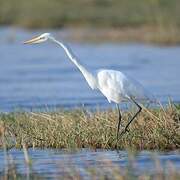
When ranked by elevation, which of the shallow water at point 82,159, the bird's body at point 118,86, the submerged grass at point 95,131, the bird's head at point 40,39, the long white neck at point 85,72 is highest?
the bird's head at point 40,39

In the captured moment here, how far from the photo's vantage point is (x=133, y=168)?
7336 millimetres

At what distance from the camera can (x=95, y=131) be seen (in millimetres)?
10586

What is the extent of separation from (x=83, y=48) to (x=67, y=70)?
470 centimetres

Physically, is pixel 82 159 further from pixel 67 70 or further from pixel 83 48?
pixel 83 48

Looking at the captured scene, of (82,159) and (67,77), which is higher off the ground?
(67,77)

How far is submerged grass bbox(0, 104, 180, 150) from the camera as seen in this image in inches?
406

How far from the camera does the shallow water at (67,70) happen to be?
17.3 meters

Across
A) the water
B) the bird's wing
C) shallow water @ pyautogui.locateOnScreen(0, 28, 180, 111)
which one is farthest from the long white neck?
shallow water @ pyautogui.locateOnScreen(0, 28, 180, 111)

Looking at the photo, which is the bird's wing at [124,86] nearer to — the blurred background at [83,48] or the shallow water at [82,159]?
the shallow water at [82,159]

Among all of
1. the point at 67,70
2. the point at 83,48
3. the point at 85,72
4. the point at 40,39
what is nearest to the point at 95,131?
the point at 85,72

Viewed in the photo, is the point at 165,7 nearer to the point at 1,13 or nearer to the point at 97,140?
the point at 1,13

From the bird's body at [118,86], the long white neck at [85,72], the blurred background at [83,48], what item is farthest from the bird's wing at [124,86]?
the blurred background at [83,48]

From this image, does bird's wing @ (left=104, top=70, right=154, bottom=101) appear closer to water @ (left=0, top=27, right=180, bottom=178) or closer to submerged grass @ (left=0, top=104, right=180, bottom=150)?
submerged grass @ (left=0, top=104, right=180, bottom=150)

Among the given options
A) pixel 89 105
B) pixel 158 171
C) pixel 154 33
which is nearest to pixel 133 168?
pixel 158 171
